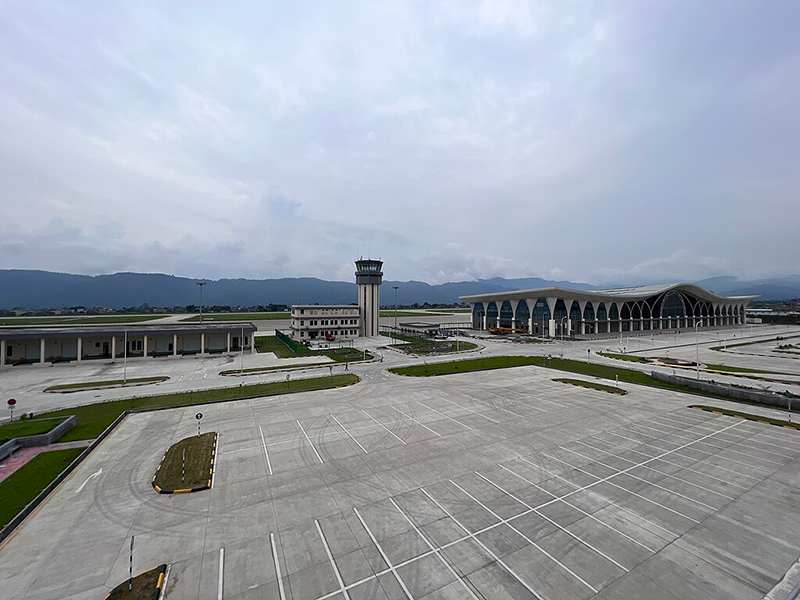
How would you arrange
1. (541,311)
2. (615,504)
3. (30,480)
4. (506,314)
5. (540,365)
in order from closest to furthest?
1. (615,504)
2. (30,480)
3. (540,365)
4. (541,311)
5. (506,314)

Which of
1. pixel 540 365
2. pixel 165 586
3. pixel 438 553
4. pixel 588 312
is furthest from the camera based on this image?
pixel 588 312

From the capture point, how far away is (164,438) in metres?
25.8

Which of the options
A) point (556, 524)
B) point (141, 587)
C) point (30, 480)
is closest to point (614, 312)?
point (556, 524)

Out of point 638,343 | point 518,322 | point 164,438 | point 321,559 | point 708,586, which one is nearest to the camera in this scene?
point 708,586

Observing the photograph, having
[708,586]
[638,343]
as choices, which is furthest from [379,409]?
[638,343]

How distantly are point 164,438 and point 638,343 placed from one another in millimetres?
94553

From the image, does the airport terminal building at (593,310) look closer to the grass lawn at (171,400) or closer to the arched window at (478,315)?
the arched window at (478,315)

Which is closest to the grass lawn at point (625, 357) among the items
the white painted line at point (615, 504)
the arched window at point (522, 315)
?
the arched window at point (522, 315)

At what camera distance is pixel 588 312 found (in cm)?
9894

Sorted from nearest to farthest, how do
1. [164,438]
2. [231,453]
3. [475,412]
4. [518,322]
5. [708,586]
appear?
[708,586] < [231,453] < [164,438] < [475,412] < [518,322]

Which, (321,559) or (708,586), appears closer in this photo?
(708,586)

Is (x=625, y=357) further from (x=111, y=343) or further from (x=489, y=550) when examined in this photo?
(x=111, y=343)

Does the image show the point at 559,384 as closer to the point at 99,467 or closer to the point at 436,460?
the point at 436,460

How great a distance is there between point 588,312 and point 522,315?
57.8 ft
